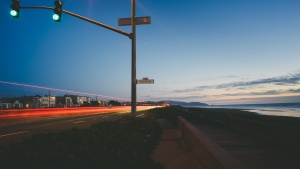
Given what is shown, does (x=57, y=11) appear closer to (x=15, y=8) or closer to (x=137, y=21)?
(x=15, y=8)

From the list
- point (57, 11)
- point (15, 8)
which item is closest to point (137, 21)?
A: point (57, 11)

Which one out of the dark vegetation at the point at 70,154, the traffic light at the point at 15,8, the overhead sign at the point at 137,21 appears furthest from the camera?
the overhead sign at the point at 137,21

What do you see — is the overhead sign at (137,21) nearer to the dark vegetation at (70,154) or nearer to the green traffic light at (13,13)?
the green traffic light at (13,13)

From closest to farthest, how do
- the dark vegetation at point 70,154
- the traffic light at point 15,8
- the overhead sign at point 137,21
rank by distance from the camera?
the dark vegetation at point 70,154, the traffic light at point 15,8, the overhead sign at point 137,21

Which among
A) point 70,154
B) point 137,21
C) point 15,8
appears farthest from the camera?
point 137,21

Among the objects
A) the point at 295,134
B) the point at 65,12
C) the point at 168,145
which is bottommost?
the point at 168,145

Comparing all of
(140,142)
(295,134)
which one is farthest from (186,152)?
(295,134)

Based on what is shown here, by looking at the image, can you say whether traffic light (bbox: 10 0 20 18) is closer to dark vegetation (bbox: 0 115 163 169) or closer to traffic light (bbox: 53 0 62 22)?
traffic light (bbox: 53 0 62 22)

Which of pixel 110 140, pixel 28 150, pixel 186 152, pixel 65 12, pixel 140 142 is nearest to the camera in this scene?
pixel 28 150

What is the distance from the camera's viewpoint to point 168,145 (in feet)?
37.4

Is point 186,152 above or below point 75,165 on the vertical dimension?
below

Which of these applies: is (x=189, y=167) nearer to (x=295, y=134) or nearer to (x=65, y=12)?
(x=295, y=134)

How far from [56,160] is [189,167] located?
4.46 m

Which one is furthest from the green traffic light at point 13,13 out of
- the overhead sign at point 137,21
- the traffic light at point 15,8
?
the overhead sign at point 137,21
